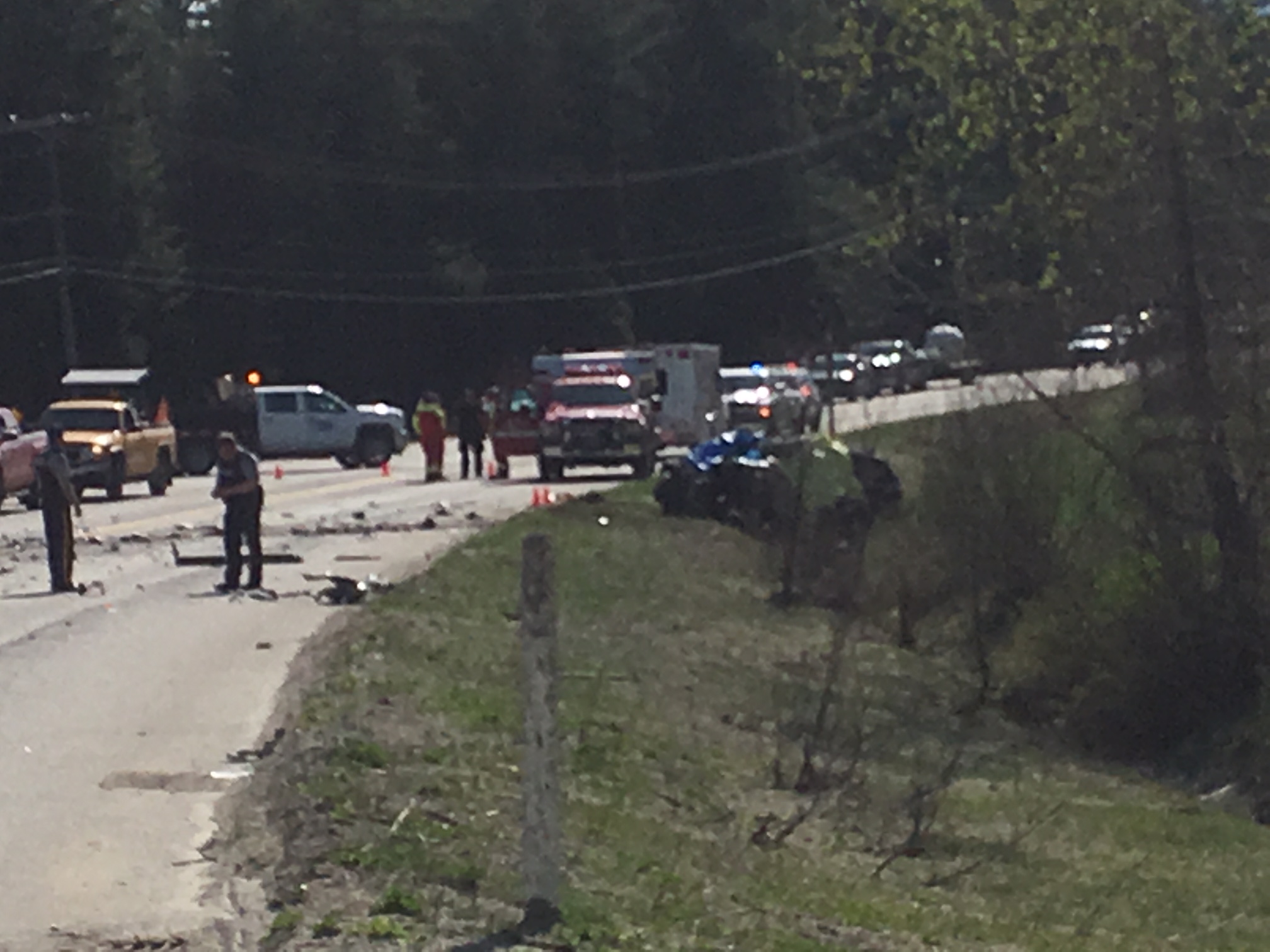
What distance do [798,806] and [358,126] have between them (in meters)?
66.6

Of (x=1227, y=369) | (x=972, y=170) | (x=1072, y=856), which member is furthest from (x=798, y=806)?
(x=972, y=170)

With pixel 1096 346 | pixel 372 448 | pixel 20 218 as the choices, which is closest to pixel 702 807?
pixel 1096 346

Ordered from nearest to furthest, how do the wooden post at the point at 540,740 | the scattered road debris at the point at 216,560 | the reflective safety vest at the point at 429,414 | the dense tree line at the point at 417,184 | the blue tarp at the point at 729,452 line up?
the wooden post at the point at 540,740, the scattered road debris at the point at 216,560, the blue tarp at the point at 729,452, the reflective safety vest at the point at 429,414, the dense tree line at the point at 417,184

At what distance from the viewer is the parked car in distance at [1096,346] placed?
2273 centimetres

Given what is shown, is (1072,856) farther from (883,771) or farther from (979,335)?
(979,335)

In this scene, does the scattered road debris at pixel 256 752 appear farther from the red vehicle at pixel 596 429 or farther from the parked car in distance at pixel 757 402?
the parked car in distance at pixel 757 402

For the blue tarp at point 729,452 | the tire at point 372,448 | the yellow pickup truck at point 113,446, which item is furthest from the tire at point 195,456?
the blue tarp at point 729,452

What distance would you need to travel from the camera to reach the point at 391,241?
7750 centimetres

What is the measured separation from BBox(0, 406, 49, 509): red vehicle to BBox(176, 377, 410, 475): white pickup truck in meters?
12.3

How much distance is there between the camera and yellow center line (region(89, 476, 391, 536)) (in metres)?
30.4

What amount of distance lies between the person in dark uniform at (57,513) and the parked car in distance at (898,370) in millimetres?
42820

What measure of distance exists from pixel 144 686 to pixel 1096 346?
11.3 metres

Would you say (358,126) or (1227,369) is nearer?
(1227,369)

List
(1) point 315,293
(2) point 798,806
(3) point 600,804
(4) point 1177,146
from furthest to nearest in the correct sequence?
(1) point 315,293
(4) point 1177,146
(2) point 798,806
(3) point 600,804
